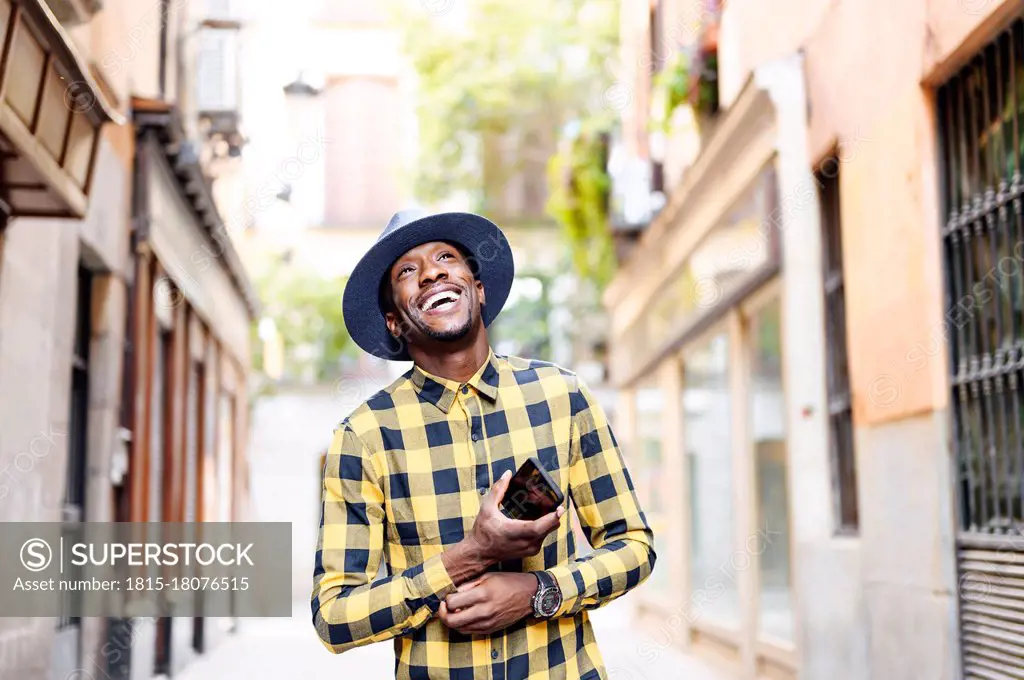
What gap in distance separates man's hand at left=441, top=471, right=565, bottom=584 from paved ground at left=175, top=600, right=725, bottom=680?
8.38 m

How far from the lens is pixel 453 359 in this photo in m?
2.77

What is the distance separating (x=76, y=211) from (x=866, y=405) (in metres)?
3.90

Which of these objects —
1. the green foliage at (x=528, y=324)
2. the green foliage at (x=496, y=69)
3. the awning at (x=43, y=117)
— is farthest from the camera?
the green foliage at (x=528, y=324)

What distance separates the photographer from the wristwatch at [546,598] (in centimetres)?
255

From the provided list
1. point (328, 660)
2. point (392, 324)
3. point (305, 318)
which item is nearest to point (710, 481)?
point (328, 660)

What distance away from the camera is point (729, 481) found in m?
11.6

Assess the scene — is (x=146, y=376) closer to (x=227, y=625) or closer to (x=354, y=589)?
(x=227, y=625)

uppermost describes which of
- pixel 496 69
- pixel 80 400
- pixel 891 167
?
pixel 496 69

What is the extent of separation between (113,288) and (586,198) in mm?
7582

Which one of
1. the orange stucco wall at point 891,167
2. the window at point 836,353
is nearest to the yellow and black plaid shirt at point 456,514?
the orange stucco wall at point 891,167

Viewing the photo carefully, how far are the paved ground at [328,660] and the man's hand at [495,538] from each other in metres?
8.38

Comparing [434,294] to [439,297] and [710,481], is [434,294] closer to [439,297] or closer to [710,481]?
[439,297]

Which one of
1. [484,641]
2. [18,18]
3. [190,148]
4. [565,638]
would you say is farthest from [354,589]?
[190,148]

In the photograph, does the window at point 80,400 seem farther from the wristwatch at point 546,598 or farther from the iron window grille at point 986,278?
the wristwatch at point 546,598
